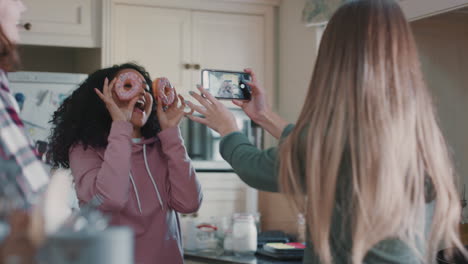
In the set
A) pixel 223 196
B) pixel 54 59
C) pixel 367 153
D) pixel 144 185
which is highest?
pixel 54 59

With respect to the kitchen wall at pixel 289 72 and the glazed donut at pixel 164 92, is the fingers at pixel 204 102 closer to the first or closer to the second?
the glazed donut at pixel 164 92

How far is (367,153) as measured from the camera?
3.42ft

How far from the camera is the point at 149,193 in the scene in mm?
1649

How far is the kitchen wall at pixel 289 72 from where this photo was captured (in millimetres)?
3201

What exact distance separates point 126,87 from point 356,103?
0.84 m

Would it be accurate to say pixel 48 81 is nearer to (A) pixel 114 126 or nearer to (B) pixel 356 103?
(A) pixel 114 126

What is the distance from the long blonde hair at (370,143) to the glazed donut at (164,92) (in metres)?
0.70

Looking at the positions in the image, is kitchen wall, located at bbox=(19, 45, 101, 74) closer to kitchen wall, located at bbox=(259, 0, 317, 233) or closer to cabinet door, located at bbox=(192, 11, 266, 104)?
cabinet door, located at bbox=(192, 11, 266, 104)

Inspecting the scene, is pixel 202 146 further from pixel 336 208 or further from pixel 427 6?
pixel 336 208

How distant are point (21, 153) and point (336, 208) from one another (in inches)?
22.4

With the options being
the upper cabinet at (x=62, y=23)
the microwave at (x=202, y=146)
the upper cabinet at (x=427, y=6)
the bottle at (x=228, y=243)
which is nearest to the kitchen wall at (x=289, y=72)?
the microwave at (x=202, y=146)

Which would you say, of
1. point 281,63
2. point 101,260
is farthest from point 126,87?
point 281,63

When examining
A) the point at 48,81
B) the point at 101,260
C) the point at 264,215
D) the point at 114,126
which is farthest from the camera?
the point at 264,215

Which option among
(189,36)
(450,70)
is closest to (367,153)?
(450,70)
